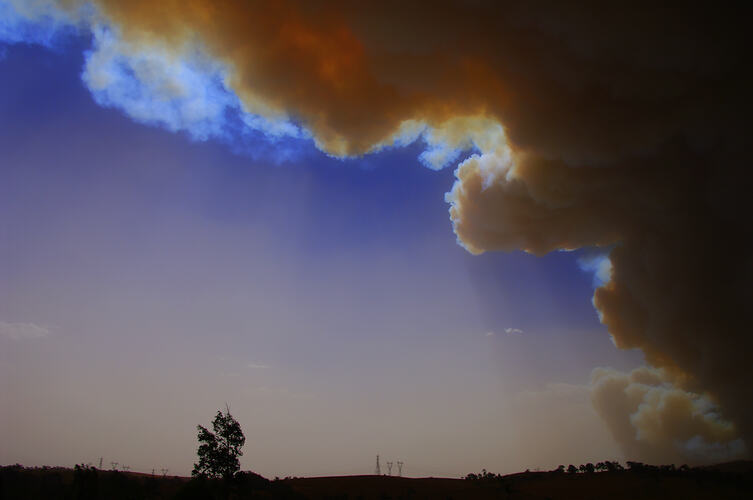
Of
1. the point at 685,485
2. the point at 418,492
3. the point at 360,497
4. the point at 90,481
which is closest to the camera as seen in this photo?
the point at 90,481

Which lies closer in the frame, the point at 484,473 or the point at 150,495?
the point at 150,495

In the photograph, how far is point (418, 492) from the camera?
204 feet

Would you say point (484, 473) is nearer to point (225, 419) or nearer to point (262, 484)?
point (262, 484)

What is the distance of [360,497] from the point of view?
53.8 metres

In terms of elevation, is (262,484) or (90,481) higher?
(90,481)

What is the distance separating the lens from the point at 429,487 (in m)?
66.6

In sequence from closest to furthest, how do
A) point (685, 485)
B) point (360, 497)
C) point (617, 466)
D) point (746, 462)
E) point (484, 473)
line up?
point (360, 497)
point (685, 485)
point (617, 466)
point (484, 473)
point (746, 462)

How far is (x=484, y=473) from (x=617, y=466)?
22327 mm

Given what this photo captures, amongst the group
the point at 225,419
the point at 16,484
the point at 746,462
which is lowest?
the point at 746,462

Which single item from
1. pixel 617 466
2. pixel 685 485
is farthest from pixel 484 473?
pixel 685 485

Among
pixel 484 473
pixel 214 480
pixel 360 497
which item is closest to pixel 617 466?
pixel 484 473

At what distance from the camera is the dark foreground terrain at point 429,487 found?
45.6 metres

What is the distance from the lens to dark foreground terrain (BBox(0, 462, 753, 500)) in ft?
150

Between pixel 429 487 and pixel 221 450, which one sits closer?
pixel 221 450
